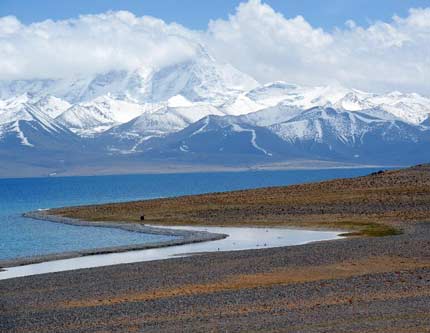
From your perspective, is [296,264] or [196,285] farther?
[296,264]

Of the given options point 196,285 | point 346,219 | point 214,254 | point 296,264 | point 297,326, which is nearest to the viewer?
point 297,326

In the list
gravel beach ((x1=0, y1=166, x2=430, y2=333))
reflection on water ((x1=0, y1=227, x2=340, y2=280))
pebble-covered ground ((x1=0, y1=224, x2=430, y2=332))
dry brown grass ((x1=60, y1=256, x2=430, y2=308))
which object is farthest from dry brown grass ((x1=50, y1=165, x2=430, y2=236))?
dry brown grass ((x1=60, y1=256, x2=430, y2=308))

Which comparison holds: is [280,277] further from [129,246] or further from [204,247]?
[129,246]

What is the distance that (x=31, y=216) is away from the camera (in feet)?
335

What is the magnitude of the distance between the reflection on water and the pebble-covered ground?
14.6ft

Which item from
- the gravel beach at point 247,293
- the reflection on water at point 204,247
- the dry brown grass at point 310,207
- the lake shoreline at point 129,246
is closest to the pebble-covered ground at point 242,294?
the gravel beach at point 247,293

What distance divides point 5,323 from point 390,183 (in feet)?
243

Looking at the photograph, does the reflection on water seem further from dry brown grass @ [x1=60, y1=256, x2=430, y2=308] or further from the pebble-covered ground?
dry brown grass @ [x1=60, y1=256, x2=430, y2=308]

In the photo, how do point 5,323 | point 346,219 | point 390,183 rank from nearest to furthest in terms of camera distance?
1. point 5,323
2. point 346,219
3. point 390,183

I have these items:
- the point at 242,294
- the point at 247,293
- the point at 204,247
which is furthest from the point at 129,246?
the point at 242,294

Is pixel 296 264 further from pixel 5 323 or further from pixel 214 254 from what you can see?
pixel 5 323

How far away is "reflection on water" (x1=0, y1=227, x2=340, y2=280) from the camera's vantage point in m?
48.9

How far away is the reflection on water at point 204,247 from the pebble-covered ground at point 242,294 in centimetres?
443

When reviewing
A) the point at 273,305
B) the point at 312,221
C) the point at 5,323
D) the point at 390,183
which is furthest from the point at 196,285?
the point at 390,183
